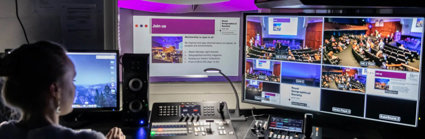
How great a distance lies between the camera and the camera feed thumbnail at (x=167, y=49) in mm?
3465

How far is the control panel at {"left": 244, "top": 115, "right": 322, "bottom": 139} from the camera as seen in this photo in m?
1.52

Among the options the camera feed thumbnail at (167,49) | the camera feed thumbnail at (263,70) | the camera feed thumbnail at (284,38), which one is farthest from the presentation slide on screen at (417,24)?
the camera feed thumbnail at (167,49)

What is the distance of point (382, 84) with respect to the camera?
1.45 meters

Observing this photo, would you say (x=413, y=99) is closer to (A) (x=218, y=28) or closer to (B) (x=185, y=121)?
(B) (x=185, y=121)

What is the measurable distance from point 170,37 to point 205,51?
0.37m

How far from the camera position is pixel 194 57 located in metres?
3.54

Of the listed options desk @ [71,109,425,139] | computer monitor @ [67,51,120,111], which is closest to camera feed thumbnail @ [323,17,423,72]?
desk @ [71,109,425,139]

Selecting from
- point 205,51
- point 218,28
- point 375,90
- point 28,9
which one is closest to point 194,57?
point 205,51

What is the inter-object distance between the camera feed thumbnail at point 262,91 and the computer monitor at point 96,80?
634 mm

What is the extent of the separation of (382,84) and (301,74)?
0.33m

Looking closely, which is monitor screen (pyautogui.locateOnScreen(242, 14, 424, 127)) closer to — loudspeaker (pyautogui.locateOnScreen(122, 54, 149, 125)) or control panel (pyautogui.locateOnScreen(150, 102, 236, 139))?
control panel (pyautogui.locateOnScreen(150, 102, 236, 139))

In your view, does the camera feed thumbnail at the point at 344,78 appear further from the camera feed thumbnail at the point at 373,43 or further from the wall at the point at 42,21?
the wall at the point at 42,21

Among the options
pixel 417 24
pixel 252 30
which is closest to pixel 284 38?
pixel 252 30

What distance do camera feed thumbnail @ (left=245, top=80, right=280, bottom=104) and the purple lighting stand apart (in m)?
1.61
